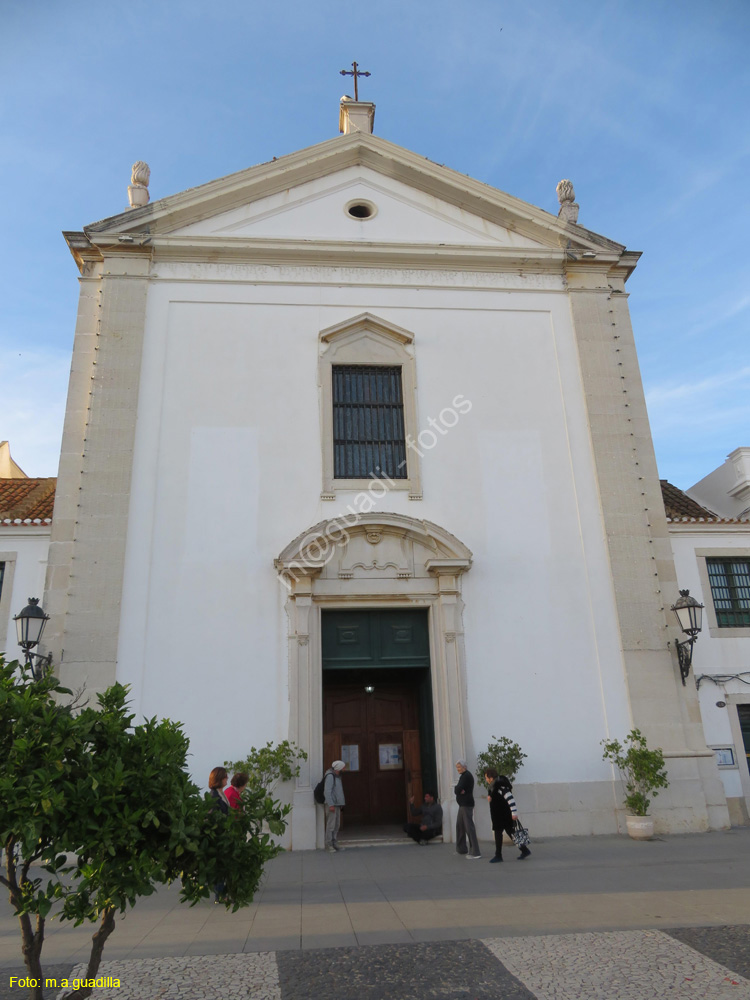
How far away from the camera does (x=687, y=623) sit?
1236cm

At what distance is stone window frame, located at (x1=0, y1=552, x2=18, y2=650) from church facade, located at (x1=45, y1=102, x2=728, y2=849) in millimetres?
1179

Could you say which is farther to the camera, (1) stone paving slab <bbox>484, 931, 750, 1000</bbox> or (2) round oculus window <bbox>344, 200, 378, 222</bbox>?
(2) round oculus window <bbox>344, 200, 378, 222</bbox>

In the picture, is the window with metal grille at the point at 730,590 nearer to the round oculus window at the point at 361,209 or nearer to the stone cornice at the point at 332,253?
the stone cornice at the point at 332,253

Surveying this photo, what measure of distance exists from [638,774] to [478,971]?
700cm

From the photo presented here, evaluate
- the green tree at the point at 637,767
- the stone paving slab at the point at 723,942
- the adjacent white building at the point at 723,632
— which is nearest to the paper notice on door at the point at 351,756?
the green tree at the point at 637,767

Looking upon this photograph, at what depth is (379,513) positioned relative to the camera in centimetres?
1284

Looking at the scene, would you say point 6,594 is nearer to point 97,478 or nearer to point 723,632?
point 97,478

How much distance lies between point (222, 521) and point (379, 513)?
106 inches

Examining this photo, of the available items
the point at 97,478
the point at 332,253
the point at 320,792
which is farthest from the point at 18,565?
the point at 332,253

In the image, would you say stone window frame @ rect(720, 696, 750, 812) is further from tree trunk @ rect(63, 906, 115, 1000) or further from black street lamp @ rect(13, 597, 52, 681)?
tree trunk @ rect(63, 906, 115, 1000)

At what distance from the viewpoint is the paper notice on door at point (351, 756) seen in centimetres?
1331

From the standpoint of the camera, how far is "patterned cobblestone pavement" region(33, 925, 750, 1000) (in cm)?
512

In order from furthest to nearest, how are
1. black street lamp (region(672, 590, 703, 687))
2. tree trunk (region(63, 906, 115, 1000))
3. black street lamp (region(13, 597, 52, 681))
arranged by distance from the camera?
1. black street lamp (region(672, 590, 703, 687))
2. black street lamp (region(13, 597, 52, 681))
3. tree trunk (region(63, 906, 115, 1000))

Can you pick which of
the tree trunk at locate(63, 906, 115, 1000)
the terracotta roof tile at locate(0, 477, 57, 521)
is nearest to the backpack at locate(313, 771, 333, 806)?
the terracotta roof tile at locate(0, 477, 57, 521)
